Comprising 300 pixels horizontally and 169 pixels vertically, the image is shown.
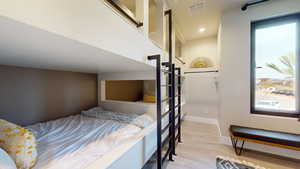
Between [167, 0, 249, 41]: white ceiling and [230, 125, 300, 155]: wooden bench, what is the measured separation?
7.97ft

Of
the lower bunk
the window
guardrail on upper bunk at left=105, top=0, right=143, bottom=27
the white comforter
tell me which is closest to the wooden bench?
the window

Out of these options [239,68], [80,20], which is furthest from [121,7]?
[239,68]

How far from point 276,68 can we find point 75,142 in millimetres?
3464

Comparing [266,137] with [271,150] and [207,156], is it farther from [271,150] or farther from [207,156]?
[207,156]

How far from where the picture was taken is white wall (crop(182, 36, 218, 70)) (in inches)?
152

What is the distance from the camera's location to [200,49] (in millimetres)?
4031

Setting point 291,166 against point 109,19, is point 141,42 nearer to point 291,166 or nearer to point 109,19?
point 109,19

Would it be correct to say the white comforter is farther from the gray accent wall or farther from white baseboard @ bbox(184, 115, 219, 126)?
white baseboard @ bbox(184, 115, 219, 126)

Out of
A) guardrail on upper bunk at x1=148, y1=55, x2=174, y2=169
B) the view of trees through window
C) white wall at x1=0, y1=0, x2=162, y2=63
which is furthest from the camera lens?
the view of trees through window

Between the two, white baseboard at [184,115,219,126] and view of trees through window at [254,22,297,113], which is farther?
white baseboard at [184,115,219,126]

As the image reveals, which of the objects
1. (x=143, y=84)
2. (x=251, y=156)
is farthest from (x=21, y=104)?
(x=251, y=156)

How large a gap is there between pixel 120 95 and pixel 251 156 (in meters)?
3.27

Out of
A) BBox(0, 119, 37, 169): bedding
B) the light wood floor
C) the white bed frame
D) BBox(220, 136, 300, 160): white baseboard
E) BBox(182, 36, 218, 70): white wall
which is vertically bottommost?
the light wood floor

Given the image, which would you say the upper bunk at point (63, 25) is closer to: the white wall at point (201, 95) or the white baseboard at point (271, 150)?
the white baseboard at point (271, 150)
